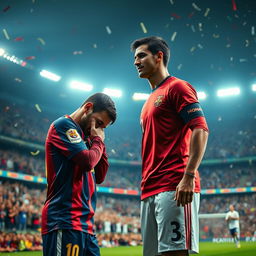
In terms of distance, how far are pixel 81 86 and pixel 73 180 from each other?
35.9 meters

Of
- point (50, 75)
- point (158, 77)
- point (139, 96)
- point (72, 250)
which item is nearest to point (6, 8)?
point (50, 75)

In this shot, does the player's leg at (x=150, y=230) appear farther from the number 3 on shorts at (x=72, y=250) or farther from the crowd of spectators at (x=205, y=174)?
the crowd of spectators at (x=205, y=174)

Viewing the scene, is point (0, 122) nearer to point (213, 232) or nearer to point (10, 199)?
point (10, 199)

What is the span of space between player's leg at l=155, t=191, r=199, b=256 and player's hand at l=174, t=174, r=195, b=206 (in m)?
0.13

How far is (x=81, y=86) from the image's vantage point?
38.1m

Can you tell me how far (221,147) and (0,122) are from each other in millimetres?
26169

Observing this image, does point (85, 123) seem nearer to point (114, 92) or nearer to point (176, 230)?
point (176, 230)

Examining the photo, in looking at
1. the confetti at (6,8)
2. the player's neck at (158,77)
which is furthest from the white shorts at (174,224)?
the confetti at (6,8)

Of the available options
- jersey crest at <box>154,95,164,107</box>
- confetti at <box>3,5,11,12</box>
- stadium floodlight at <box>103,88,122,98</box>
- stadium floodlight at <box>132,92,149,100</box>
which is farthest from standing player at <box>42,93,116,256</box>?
stadium floodlight at <box>132,92,149,100</box>

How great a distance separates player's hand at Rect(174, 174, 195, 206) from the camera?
3.03 meters

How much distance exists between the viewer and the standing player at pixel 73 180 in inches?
107

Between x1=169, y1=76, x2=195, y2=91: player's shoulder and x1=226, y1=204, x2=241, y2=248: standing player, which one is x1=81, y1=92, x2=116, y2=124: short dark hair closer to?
x1=169, y1=76, x2=195, y2=91: player's shoulder

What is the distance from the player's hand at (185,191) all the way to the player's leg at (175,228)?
0.13m

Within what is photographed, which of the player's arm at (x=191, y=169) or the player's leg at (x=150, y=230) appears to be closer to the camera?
the player's arm at (x=191, y=169)
